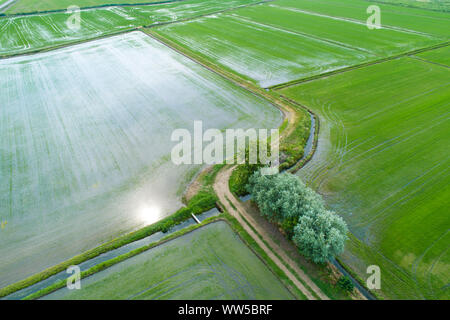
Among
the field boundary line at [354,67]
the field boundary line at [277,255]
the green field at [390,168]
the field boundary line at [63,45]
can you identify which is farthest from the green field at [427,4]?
the field boundary line at [277,255]

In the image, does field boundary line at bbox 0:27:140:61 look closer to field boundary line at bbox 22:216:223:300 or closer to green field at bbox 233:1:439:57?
green field at bbox 233:1:439:57

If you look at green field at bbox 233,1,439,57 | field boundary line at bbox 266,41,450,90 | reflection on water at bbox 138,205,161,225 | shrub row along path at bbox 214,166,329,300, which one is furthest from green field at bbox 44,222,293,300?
green field at bbox 233,1,439,57

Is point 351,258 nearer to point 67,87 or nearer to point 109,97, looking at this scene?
point 109,97

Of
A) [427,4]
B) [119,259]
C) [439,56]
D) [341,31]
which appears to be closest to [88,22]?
[341,31]

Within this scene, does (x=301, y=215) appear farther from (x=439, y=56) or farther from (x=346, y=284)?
(x=439, y=56)

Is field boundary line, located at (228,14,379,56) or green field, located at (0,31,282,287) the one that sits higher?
field boundary line, located at (228,14,379,56)

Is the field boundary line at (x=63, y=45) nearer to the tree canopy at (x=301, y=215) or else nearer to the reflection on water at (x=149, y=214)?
the reflection on water at (x=149, y=214)
